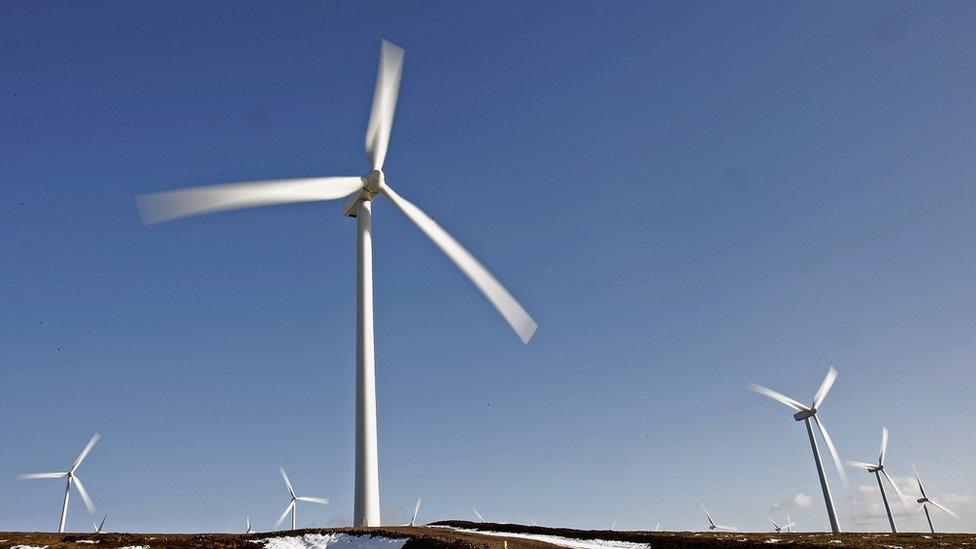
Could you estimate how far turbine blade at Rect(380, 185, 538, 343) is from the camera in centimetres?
4297

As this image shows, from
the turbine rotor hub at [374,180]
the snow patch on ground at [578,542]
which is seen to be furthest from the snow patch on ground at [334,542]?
the turbine rotor hub at [374,180]

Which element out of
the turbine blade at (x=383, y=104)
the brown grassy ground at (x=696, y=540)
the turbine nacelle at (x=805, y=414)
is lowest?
the brown grassy ground at (x=696, y=540)

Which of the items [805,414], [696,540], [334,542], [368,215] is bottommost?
[696,540]

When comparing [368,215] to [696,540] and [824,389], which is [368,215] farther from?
[824,389]

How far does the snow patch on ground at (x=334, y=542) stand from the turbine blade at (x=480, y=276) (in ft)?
48.7

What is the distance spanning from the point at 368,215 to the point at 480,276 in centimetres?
1008

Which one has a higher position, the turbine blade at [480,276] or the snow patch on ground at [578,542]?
the turbine blade at [480,276]

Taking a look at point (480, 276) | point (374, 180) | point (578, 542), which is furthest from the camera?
point (374, 180)

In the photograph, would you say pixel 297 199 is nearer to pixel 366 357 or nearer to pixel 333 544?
pixel 366 357

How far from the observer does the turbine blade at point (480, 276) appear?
4297 cm

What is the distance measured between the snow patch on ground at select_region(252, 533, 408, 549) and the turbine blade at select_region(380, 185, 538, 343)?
48.7 feet

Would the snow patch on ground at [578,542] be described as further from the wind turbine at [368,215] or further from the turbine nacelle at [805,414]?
the turbine nacelle at [805,414]

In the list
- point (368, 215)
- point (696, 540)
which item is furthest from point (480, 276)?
point (696, 540)

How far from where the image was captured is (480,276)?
4400 centimetres
